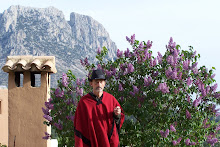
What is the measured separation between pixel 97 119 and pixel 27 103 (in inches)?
193

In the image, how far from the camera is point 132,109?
214 inches

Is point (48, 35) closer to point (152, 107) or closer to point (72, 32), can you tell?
Answer: point (72, 32)

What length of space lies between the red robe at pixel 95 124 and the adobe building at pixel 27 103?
4410 millimetres

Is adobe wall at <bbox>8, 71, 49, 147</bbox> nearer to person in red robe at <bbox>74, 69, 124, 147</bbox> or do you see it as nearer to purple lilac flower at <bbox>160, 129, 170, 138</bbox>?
purple lilac flower at <bbox>160, 129, 170, 138</bbox>

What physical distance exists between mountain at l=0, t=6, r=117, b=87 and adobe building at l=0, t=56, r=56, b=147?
69.3 meters

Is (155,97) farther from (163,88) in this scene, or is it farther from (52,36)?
(52,36)

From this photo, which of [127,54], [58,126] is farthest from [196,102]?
[58,126]

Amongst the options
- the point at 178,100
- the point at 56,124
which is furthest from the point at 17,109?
the point at 178,100

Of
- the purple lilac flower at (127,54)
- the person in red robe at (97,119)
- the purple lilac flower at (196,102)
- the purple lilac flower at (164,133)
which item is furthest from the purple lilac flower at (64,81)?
the purple lilac flower at (196,102)

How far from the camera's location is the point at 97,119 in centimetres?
420

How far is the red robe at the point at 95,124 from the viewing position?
4188mm

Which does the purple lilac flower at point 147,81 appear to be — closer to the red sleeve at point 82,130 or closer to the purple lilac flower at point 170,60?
the purple lilac flower at point 170,60

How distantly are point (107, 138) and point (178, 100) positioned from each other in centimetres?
180

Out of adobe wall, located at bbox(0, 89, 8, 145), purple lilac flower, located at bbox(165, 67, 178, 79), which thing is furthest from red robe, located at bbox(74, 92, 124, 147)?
adobe wall, located at bbox(0, 89, 8, 145)
